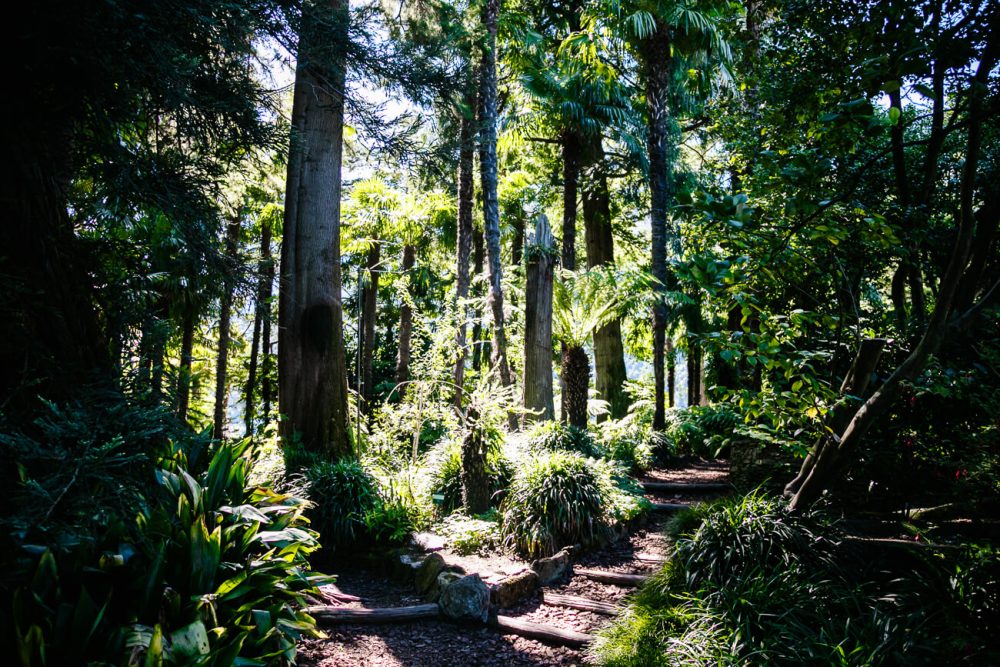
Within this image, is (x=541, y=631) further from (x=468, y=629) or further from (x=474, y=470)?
A: (x=474, y=470)

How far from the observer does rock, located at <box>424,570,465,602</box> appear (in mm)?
5062

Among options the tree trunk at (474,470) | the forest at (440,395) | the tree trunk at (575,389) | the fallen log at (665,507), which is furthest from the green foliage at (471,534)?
the tree trunk at (575,389)

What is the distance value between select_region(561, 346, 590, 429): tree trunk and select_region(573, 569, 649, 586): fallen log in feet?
16.4

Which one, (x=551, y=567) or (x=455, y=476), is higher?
(x=455, y=476)

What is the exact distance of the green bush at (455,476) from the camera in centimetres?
699

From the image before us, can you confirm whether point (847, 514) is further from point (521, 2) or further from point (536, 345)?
point (521, 2)

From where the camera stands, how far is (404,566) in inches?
223

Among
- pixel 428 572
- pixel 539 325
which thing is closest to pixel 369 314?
pixel 539 325

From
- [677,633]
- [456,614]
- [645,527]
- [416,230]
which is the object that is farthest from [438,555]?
A: [416,230]

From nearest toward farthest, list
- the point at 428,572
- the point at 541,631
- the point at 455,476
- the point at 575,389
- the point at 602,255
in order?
1. the point at 541,631
2. the point at 428,572
3. the point at 455,476
4. the point at 575,389
5. the point at 602,255

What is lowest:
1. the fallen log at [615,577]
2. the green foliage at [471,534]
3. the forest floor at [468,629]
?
the forest floor at [468,629]

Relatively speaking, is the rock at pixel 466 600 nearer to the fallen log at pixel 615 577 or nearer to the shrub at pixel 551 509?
the shrub at pixel 551 509

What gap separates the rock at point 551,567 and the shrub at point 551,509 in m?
0.21

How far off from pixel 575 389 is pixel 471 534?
5.15 m
